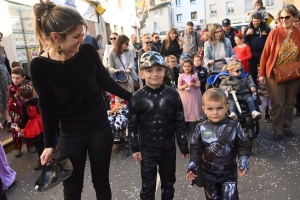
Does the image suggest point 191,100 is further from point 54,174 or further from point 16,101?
point 54,174

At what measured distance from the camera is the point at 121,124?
473 cm

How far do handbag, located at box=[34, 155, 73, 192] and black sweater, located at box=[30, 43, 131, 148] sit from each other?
163 millimetres

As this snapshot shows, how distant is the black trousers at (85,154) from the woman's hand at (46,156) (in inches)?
4.3

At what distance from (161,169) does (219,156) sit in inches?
22.4

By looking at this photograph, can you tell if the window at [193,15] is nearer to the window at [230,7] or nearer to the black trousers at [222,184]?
the window at [230,7]

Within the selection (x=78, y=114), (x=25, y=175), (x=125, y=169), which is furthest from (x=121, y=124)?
(x=78, y=114)

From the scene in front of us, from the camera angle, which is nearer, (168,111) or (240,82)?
(168,111)

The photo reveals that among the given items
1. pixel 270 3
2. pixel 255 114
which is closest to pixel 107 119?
pixel 255 114

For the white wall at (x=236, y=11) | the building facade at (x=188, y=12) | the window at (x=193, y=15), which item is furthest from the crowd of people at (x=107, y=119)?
the window at (x=193, y=15)

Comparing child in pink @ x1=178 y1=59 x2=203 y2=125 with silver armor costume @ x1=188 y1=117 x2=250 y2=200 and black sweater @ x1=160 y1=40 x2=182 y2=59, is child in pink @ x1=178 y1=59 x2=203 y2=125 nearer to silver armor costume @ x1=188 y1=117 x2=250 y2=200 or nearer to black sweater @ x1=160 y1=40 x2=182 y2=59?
black sweater @ x1=160 y1=40 x2=182 y2=59

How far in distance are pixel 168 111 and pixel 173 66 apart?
4057mm

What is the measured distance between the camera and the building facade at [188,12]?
1821 inches

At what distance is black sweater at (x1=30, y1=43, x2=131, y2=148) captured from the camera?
2.01 m

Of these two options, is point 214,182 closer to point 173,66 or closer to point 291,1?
point 173,66
